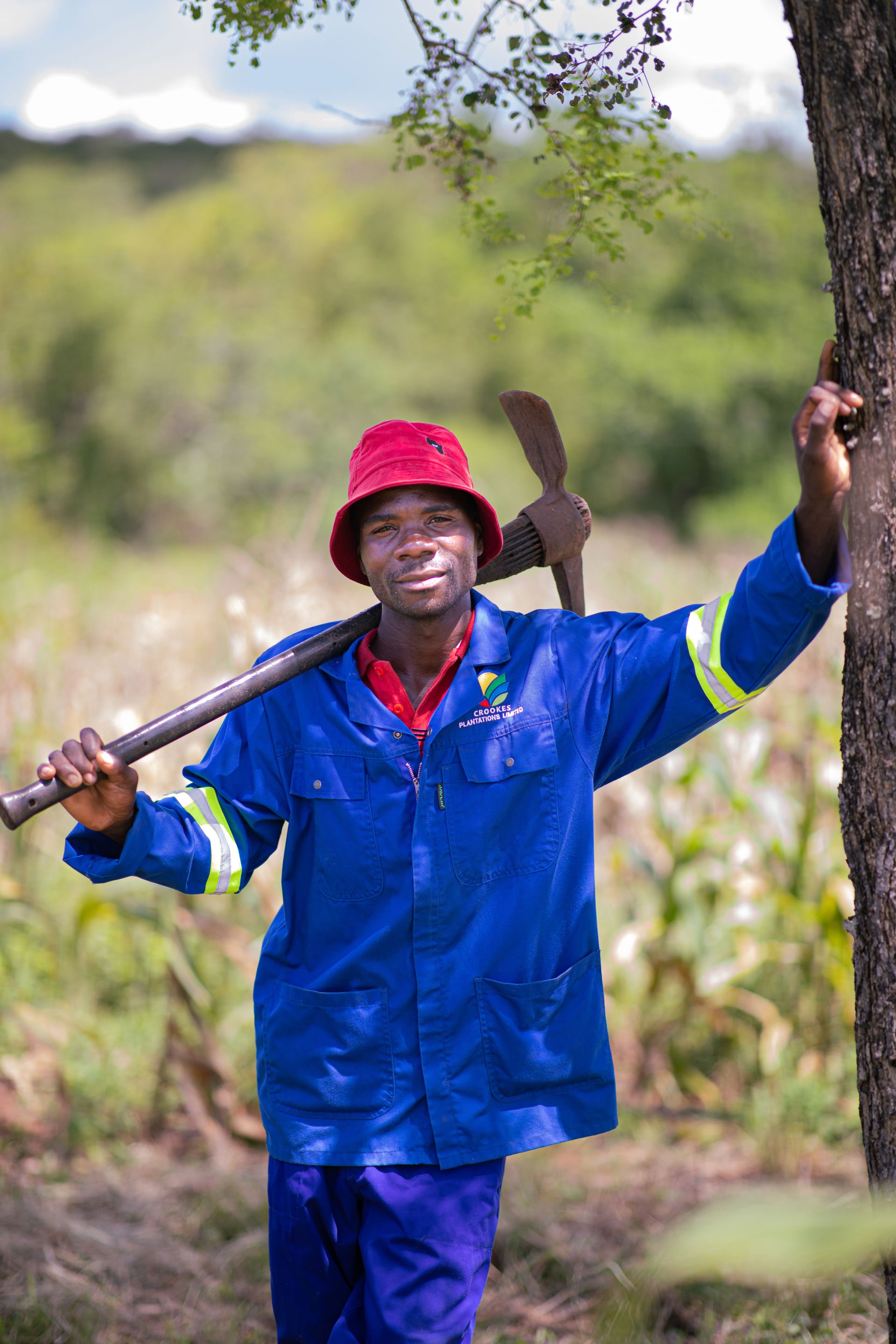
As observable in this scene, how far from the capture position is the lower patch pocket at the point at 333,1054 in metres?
1.91

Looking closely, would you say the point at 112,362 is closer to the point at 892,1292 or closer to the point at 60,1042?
the point at 60,1042

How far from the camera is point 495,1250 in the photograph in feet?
9.21

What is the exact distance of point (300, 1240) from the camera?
1.94 metres

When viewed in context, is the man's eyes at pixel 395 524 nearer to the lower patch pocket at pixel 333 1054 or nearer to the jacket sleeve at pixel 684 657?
the jacket sleeve at pixel 684 657

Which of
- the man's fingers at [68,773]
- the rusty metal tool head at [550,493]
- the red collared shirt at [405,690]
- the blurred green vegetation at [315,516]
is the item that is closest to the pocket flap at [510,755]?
the red collared shirt at [405,690]

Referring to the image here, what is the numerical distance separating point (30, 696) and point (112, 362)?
24.5 metres

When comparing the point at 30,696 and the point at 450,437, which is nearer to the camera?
the point at 450,437

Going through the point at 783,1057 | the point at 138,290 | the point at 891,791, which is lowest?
the point at 783,1057

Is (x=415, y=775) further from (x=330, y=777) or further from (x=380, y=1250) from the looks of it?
(x=380, y=1250)

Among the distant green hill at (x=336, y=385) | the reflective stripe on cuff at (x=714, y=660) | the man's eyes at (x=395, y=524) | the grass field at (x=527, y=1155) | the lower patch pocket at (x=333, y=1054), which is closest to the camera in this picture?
the reflective stripe on cuff at (x=714, y=660)

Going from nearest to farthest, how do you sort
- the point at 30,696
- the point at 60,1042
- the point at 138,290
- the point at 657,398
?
1. the point at 60,1042
2. the point at 30,696
3. the point at 657,398
4. the point at 138,290

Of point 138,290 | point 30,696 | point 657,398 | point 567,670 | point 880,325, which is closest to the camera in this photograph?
point 880,325

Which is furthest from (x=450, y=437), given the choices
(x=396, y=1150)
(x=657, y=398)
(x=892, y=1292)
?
(x=657, y=398)

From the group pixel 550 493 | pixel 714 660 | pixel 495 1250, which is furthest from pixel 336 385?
pixel 714 660
